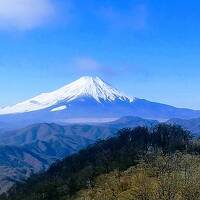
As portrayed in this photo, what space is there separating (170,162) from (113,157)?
84068mm

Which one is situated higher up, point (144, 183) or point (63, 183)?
point (144, 183)

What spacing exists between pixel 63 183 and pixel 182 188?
100838mm

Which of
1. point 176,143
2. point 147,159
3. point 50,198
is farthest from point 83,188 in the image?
point 176,143

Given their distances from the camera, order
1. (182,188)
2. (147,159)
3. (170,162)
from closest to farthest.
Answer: (182,188) < (170,162) < (147,159)

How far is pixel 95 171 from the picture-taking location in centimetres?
17188

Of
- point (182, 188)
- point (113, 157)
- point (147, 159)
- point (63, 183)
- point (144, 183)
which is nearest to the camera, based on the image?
point (182, 188)

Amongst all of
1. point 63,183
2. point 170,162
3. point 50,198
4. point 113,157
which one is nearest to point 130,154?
point 113,157

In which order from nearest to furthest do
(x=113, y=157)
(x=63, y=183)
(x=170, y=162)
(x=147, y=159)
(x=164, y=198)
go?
(x=164, y=198), (x=170, y=162), (x=147, y=159), (x=63, y=183), (x=113, y=157)

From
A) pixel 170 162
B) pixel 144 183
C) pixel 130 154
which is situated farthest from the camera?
pixel 130 154

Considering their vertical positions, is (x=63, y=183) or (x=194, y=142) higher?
(x=194, y=142)

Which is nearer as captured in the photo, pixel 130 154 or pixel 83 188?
pixel 83 188

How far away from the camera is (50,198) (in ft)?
506

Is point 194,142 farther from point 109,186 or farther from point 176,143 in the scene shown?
point 109,186

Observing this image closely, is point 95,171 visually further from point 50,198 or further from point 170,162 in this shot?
point 170,162
